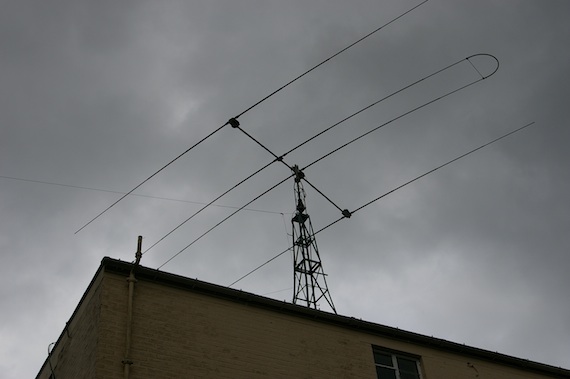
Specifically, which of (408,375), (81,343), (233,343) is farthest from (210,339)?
(408,375)

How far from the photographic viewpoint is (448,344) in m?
21.0

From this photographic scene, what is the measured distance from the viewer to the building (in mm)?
15859

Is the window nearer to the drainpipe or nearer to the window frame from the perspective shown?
the window frame

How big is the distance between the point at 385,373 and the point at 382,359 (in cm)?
44

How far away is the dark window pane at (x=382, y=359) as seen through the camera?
19573 millimetres

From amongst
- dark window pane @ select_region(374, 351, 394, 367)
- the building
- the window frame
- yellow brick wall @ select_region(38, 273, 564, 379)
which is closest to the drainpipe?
the building

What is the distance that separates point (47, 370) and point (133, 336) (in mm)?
5124

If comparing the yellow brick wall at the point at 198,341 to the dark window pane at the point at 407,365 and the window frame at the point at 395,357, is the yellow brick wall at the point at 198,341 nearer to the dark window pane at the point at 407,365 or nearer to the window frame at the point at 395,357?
the window frame at the point at 395,357

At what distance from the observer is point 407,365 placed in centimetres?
2008

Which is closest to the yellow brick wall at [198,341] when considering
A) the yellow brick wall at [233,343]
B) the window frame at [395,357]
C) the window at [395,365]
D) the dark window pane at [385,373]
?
the yellow brick wall at [233,343]

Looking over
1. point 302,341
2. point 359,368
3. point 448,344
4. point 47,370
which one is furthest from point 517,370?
point 47,370

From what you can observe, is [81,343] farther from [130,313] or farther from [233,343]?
[233,343]

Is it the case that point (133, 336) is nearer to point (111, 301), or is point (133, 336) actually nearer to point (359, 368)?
point (111, 301)

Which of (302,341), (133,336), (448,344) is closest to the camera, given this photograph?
(133,336)
